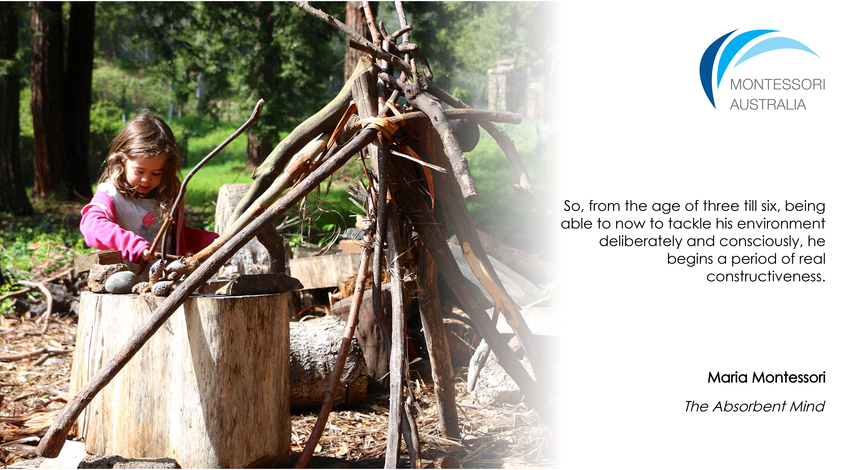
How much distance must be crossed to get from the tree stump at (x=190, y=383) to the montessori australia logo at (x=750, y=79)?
199 cm

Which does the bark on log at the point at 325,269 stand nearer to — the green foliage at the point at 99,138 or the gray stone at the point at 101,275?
the gray stone at the point at 101,275

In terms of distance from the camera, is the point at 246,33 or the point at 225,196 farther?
the point at 246,33

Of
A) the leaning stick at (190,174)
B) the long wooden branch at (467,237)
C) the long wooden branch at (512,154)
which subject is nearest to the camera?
the long wooden branch at (512,154)

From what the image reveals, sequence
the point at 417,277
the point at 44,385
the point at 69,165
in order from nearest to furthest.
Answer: the point at 417,277, the point at 44,385, the point at 69,165

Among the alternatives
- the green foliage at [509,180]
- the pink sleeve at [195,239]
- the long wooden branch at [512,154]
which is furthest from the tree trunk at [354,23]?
the long wooden branch at [512,154]

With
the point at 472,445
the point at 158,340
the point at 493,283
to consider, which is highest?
the point at 493,283

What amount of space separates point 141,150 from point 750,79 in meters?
2.57

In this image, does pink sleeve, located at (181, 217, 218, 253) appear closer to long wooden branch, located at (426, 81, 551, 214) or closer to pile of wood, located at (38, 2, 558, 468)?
pile of wood, located at (38, 2, 558, 468)

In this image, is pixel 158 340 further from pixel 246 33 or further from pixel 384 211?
pixel 246 33

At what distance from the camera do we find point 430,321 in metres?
2.79

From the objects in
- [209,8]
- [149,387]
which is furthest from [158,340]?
[209,8]

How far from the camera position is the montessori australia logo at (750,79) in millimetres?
2594

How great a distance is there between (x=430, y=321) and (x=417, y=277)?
246mm

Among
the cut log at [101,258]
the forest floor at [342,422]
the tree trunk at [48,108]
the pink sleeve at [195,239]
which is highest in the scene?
the tree trunk at [48,108]
